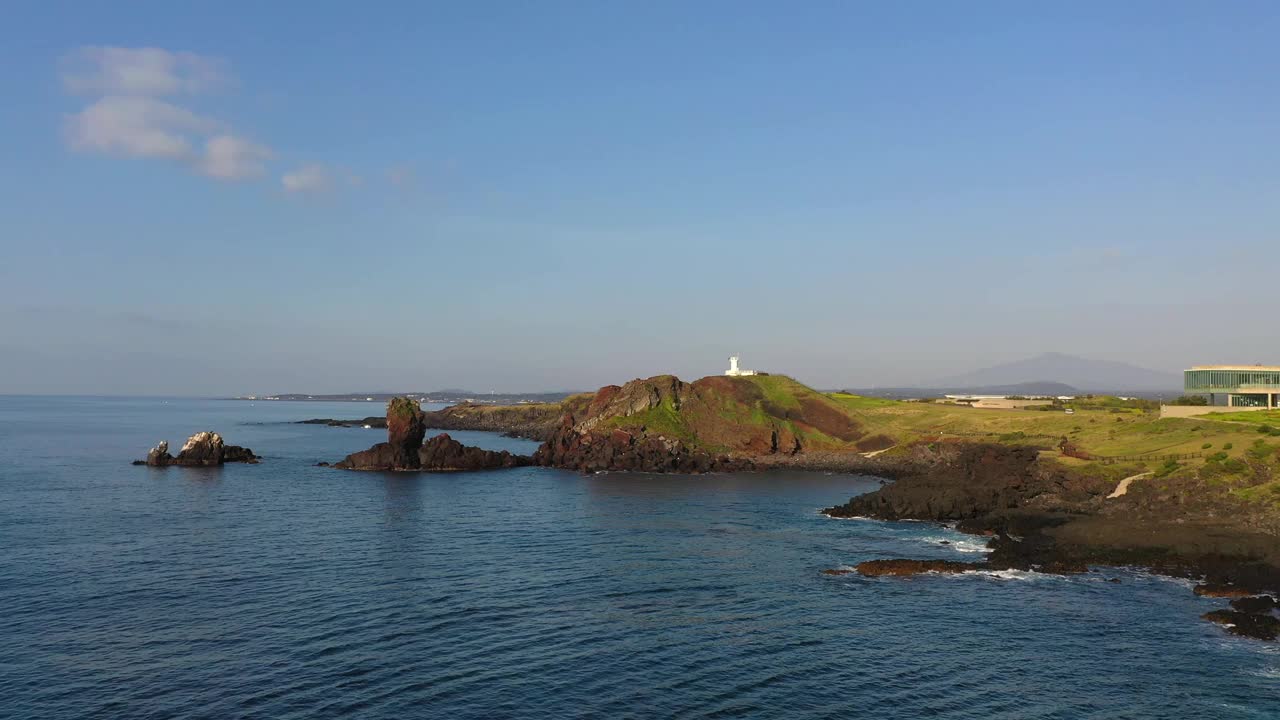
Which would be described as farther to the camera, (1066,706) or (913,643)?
(913,643)

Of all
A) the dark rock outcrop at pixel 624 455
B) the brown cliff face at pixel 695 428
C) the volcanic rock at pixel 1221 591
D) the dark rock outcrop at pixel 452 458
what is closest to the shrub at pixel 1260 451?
the volcanic rock at pixel 1221 591

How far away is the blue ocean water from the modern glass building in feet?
272

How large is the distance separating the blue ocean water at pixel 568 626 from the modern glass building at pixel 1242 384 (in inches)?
3260

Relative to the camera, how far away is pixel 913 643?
42438 mm

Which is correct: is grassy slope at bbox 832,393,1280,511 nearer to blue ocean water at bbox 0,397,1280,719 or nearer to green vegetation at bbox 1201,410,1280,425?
green vegetation at bbox 1201,410,1280,425

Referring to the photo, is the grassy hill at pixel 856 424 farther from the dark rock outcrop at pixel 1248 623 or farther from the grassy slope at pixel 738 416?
the dark rock outcrop at pixel 1248 623

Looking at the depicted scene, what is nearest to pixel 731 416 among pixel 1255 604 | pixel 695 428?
pixel 695 428

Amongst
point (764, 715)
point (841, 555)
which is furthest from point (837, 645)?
point (841, 555)

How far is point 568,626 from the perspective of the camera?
149ft

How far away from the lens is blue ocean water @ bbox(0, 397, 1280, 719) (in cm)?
3491

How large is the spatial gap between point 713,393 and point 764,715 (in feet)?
408

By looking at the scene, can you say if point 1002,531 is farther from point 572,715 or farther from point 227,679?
point 227,679

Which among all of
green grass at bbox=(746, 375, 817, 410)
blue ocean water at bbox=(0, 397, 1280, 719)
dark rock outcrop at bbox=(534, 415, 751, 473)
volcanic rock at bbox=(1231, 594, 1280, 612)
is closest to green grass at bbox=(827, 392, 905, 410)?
green grass at bbox=(746, 375, 817, 410)

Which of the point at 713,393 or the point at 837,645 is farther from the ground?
the point at 713,393
